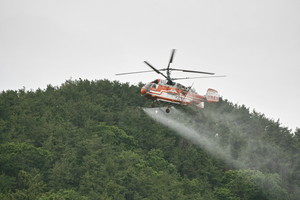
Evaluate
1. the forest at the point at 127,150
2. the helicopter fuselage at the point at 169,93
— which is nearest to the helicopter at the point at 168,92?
the helicopter fuselage at the point at 169,93

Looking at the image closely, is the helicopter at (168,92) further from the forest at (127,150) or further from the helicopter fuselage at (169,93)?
the forest at (127,150)

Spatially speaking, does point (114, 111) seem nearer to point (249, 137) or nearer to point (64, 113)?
point (64, 113)

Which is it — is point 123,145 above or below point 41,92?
below

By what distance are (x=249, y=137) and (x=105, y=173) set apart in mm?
35325

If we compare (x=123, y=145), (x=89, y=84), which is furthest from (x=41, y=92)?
(x=123, y=145)

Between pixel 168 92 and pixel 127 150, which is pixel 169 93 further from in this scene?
pixel 127 150

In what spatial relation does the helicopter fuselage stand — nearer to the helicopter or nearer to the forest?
the helicopter

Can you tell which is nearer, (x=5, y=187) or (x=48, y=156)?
(x=5, y=187)

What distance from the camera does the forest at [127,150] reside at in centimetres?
8981

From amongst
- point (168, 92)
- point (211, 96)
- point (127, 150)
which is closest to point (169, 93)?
point (168, 92)

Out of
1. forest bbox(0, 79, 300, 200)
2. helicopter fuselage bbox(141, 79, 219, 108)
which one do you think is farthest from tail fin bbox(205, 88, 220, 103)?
forest bbox(0, 79, 300, 200)

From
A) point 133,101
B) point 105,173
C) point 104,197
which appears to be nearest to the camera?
point 104,197

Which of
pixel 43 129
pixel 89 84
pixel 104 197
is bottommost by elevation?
pixel 104 197

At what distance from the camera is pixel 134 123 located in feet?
372
